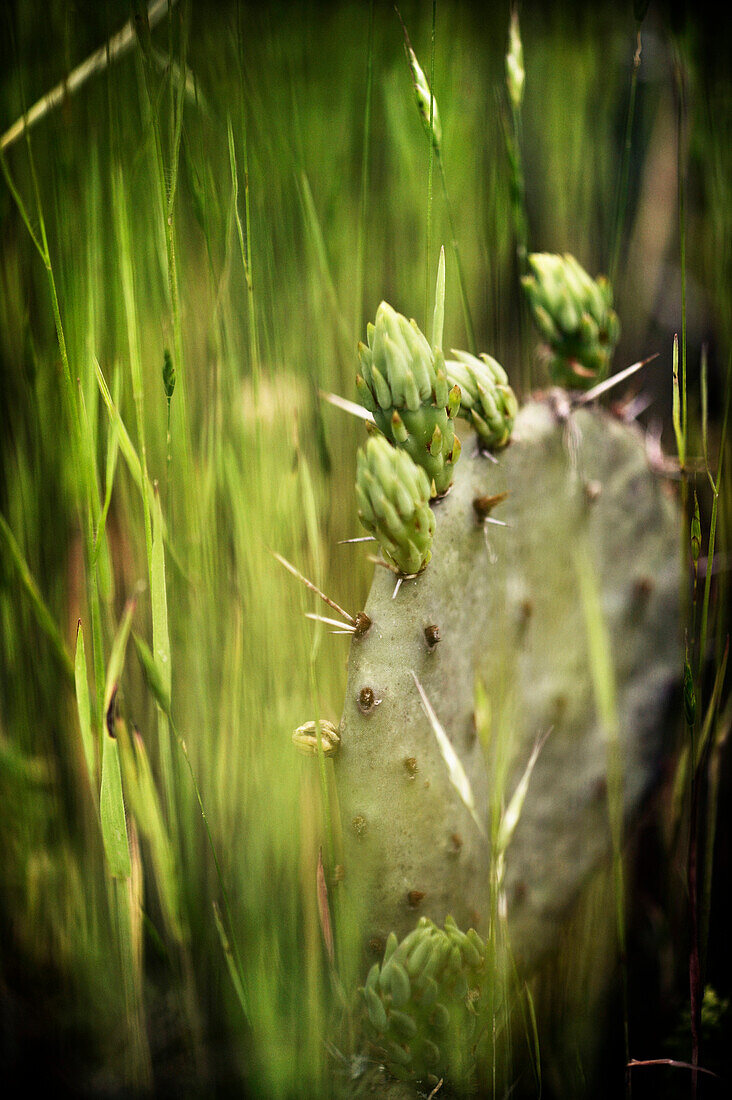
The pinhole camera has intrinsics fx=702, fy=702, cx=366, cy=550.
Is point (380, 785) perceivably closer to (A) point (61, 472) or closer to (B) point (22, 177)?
(A) point (61, 472)

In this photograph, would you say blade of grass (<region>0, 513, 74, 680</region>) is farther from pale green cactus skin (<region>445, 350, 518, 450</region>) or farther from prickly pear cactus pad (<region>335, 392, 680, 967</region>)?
pale green cactus skin (<region>445, 350, 518, 450</region>)

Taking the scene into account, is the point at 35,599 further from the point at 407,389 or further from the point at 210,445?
the point at 407,389

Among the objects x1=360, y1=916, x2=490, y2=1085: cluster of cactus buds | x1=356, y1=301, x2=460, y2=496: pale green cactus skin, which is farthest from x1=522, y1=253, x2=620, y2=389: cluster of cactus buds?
x1=360, y1=916, x2=490, y2=1085: cluster of cactus buds

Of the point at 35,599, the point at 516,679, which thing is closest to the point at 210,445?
the point at 35,599

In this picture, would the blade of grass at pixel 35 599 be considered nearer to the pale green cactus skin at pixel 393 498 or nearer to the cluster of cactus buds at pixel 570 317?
the pale green cactus skin at pixel 393 498

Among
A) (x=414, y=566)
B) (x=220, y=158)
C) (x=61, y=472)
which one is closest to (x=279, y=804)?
(x=414, y=566)

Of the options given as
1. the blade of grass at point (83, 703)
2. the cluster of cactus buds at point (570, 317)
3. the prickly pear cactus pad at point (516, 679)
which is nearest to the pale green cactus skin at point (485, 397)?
the prickly pear cactus pad at point (516, 679)
